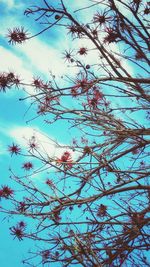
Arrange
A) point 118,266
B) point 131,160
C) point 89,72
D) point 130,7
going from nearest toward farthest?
point 130,7 < point 118,266 < point 89,72 < point 131,160

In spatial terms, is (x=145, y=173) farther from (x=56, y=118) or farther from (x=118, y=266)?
(x=56, y=118)

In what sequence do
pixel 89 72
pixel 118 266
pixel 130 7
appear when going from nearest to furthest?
1. pixel 130 7
2. pixel 118 266
3. pixel 89 72

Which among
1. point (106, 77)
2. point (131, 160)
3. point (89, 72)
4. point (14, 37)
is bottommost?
point (131, 160)

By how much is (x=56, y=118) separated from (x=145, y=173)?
1829 mm

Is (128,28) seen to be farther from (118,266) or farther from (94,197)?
(118,266)

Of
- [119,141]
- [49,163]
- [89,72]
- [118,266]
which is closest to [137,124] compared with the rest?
[119,141]

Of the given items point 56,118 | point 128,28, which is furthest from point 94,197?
point 128,28

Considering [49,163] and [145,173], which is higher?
[49,163]

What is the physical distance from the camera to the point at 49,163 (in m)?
5.47

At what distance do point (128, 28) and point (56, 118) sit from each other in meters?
2.05

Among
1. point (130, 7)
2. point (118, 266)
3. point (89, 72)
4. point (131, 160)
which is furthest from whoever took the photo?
point (131, 160)

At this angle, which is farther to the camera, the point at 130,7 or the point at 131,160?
the point at 131,160

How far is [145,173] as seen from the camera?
5.46 metres

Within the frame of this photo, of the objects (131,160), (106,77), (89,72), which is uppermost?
(89,72)
